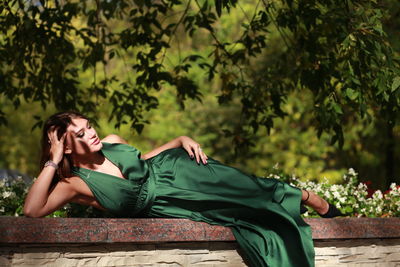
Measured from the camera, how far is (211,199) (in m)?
4.19

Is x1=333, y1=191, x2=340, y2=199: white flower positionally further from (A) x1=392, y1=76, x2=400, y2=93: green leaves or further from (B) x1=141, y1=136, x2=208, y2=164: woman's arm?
(B) x1=141, y1=136, x2=208, y2=164: woman's arm

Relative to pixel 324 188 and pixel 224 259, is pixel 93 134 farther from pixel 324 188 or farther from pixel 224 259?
pixel 324 188

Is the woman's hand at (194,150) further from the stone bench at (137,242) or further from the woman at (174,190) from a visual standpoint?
the stone bench at (137,242)

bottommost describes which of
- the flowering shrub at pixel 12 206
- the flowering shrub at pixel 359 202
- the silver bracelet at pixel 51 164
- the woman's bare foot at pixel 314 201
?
the flowering shrub at pixel 359 202

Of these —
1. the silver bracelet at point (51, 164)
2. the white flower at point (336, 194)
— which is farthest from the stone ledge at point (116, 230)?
the white flower at point (336, 194)

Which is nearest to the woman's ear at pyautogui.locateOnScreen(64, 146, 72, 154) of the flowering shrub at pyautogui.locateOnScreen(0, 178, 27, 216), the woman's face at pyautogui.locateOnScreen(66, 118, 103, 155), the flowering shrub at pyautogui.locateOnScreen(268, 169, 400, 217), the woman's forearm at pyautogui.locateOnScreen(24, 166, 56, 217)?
the woman's face at pyautogui.locateOnScreen(66, 118, 103, 155)

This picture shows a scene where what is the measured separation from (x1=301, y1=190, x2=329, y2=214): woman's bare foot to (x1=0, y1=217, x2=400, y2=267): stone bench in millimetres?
317

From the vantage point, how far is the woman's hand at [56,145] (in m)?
3.93

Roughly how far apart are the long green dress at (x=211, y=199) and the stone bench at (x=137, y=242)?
169 mm

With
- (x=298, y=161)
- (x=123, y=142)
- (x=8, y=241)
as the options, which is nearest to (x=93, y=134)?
(x=123, y=142)

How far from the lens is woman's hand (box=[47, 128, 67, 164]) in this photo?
3926 millimetres

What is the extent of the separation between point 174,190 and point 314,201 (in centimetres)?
114

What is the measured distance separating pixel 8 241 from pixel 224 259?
1356 millimetres

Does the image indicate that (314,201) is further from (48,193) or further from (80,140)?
(48,193)
